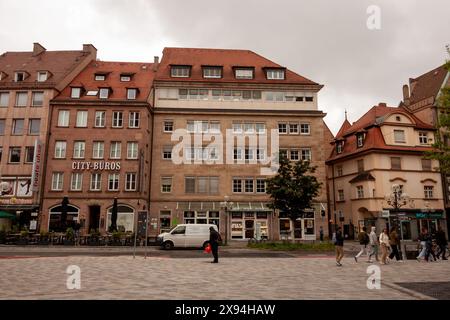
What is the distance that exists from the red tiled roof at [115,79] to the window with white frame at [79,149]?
462 centimetres

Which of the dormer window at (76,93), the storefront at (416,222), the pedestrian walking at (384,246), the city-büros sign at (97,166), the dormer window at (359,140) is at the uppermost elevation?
the dormer window at (76,93)

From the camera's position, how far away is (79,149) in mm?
38688

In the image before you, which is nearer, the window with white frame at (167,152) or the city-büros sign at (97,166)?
the city-büros sign at (97,166)

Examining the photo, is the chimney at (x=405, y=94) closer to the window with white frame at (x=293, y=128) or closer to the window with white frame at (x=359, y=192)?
the window with white frame at (x=359, y=192)

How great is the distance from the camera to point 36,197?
37.4 meters

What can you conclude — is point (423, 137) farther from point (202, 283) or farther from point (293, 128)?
point (202, 283)

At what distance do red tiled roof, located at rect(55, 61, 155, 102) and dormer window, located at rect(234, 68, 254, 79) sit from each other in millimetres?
9773

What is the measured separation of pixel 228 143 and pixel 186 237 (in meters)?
14.8

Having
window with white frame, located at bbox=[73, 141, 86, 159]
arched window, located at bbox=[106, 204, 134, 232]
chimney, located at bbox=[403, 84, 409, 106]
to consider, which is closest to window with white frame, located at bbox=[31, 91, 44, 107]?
window with white frame, located at bbox=[73, 141, 86, 159]

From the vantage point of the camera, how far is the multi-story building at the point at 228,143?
130 feet

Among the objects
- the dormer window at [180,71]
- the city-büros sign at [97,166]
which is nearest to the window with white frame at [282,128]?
the dormer window at [180,71]

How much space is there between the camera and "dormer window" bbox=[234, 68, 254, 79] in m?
44.0
